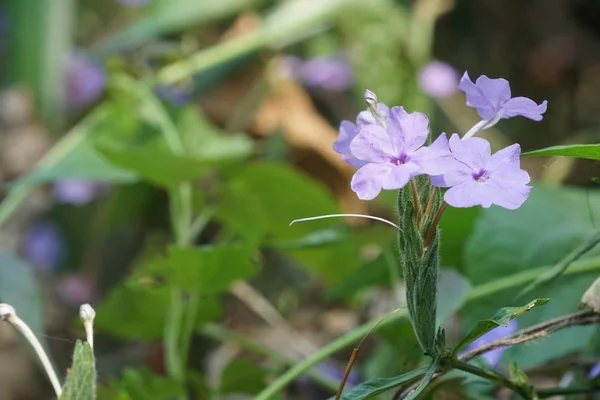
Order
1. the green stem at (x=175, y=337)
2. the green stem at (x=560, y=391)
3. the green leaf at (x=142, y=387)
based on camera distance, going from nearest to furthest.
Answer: the green stem at (x=560, y=391) < the green leaf at (x=142, y=387) < the green stem at (x=175, y=337)

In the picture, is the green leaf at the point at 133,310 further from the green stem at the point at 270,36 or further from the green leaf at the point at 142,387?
the green stem at the point at 270,36

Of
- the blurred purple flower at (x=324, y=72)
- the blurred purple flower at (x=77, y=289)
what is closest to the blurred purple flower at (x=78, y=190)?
the blurred purple flower at (x=77, y=289)

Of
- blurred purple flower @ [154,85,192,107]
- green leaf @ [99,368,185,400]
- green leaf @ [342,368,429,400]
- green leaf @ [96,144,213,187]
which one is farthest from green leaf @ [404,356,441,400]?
blurred purple flower @ [154,85,192,107]

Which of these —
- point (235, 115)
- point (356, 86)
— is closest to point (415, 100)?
point (356, 86)

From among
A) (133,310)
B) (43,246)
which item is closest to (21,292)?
(133,310)

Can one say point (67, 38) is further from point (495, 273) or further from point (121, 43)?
point (495, 273)

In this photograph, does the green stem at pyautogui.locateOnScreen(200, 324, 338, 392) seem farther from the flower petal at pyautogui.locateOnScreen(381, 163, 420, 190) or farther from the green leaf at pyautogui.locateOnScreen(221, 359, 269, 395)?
the flower petal at pyautogui.locateOnScreen(381, 163, 420, 190)
